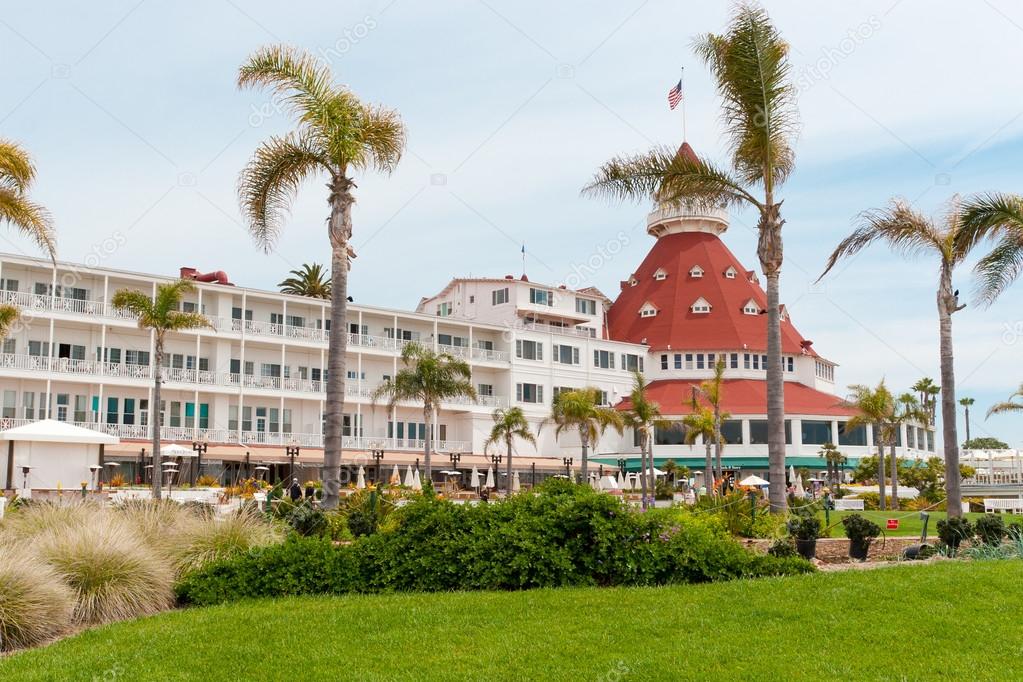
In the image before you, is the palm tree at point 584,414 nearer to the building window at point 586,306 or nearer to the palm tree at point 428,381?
the palm tree at point 428,381

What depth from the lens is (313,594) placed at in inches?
480

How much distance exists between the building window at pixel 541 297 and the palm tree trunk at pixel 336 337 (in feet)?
159

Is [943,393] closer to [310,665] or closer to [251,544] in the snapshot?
[251,544]

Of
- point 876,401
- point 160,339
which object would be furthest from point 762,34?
point 876,401

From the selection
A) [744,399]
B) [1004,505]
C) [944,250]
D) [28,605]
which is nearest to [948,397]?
[944,250]

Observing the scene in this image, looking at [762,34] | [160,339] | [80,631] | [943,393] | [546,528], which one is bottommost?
[80,631]

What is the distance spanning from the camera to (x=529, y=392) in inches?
2576

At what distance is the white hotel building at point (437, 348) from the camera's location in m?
48.1

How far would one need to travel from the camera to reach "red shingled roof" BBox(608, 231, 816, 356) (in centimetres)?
7488

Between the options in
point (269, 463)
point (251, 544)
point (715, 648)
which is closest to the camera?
point (715, 648)

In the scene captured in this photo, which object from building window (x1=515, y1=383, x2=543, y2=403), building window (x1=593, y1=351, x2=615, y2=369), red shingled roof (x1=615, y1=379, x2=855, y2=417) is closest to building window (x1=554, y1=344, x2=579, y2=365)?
building window (x1=593, y1=351, x2=615, y2=369)

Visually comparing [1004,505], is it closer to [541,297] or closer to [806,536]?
[806,536]

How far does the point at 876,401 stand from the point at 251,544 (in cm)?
3945

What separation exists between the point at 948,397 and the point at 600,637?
14523 millimetres
